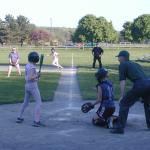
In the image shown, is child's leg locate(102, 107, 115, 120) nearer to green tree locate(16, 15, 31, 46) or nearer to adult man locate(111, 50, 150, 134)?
adult man locate(111, 50, 150, 134)

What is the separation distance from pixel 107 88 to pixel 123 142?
2.07 m

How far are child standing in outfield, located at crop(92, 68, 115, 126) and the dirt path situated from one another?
0.25 m

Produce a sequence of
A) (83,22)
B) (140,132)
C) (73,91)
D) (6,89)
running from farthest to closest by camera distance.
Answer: (83,22)
(6,89)
(73,91)
(140,132)

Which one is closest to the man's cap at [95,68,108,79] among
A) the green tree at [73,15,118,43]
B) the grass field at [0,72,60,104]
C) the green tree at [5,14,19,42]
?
the grass field at [0,72,60,104]

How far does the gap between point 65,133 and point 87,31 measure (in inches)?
3964

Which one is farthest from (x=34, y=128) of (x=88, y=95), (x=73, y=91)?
(x=73, y=91)

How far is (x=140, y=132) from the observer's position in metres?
10.3

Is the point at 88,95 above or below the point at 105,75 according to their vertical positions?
below

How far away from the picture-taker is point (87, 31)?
11038 cm

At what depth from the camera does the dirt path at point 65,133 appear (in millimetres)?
9039

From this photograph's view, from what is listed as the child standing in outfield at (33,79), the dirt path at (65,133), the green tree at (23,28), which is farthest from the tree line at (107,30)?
the child standing in outfield at (33,79)

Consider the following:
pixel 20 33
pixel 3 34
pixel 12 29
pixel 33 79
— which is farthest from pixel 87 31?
pixel 33 79

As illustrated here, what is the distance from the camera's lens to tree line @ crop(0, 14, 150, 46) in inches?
4331

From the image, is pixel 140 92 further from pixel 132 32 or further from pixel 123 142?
pixel 132 32
